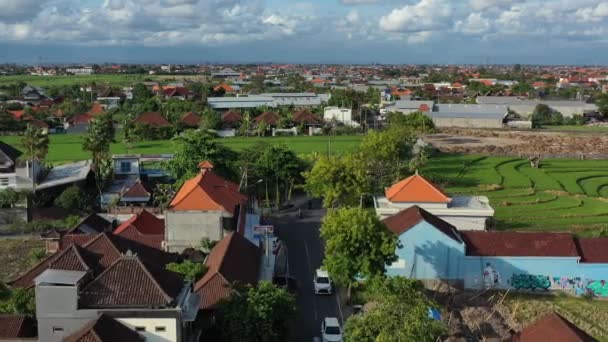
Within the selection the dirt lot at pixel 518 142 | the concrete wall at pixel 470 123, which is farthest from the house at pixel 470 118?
the dirt lot at pixel 518 142

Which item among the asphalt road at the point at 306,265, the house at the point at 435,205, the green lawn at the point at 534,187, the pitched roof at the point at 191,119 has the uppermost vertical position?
the pitched roof at the point at 191,119

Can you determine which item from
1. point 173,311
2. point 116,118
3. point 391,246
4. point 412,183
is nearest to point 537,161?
point 412,183

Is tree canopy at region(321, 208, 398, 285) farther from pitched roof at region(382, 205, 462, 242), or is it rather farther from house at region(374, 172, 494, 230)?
house at region(374, 172, 494, 230)

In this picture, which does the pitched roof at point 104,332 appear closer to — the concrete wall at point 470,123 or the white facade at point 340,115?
the white facade at point 340,115

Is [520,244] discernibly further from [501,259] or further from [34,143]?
[34,143]

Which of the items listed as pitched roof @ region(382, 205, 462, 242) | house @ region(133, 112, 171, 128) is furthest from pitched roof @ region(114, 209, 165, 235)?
house @ region(133, 112, 171, 128)

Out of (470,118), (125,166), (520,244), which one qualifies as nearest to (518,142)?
(470,118)

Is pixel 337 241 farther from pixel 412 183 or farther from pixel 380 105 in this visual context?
pixel 380 105

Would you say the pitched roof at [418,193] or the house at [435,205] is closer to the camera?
the house at [435,205]

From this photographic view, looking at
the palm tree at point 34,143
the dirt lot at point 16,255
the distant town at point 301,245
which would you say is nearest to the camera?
the distant town at point 301,245
